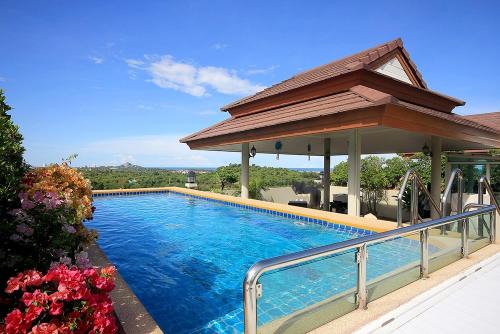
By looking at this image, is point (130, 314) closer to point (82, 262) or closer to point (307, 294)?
point (82, 262)

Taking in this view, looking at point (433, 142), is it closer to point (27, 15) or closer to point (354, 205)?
point (354, 205)

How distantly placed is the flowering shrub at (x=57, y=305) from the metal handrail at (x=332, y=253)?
109 cm

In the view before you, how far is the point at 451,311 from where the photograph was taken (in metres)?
3.28

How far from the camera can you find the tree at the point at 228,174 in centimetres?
2568

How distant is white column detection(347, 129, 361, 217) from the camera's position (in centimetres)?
923

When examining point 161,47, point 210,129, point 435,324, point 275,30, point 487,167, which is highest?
point 275,30

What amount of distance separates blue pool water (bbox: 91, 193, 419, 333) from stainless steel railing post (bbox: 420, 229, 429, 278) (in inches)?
6.3

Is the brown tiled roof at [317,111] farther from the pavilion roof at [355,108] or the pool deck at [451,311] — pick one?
the pool deck at [451,311]

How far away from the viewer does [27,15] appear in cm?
884

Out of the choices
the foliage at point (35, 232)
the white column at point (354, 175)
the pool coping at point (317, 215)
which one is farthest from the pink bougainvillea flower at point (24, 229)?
the white column at point (354, 175)

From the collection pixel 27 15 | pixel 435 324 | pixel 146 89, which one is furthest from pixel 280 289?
pixel 146 89

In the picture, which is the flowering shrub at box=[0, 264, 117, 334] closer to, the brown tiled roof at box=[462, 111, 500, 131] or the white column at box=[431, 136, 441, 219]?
the white column at box=[431, 136, 441, 219]

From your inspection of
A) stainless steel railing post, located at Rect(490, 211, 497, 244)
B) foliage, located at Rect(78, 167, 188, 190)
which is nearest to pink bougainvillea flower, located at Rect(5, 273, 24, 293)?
stainless steel railing post, located at Rect(490, 211, 497, 244)

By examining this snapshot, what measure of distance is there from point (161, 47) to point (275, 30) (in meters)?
5.60
